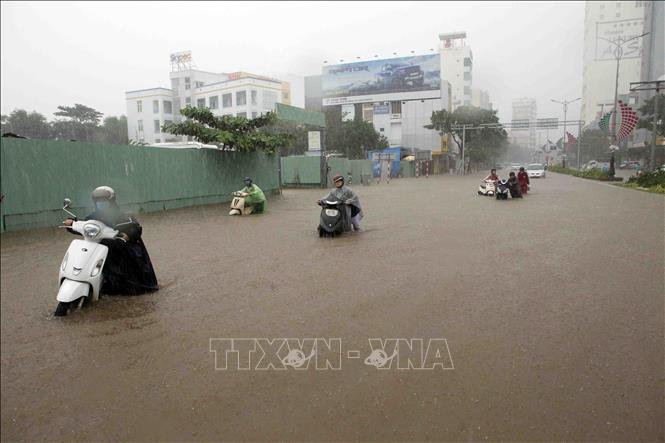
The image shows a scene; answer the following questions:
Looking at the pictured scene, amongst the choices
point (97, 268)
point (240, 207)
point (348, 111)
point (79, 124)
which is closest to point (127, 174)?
point (240, 207)

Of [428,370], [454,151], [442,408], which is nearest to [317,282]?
[428,370]

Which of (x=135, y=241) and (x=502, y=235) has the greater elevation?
(x=135, y=241)

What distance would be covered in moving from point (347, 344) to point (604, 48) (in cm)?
10979

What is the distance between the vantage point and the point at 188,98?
192 ft

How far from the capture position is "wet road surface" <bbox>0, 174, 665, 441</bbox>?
8.91ft

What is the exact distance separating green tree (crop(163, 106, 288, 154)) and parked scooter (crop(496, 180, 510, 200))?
8278 millimetres

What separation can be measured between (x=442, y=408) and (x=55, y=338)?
294 cm

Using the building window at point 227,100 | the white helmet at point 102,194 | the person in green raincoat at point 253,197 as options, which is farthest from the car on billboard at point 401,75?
the white helmet at point 102,194

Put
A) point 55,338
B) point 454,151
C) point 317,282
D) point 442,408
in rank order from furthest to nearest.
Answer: point 454,151, point 317,282, point 55,338, point 442,408

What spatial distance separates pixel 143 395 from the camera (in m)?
3.01

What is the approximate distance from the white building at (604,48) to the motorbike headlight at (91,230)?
334 ft

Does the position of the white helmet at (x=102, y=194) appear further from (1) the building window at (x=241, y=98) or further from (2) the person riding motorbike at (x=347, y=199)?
(1) the building window at (x=241, y=98)

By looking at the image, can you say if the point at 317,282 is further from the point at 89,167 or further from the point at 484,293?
the point at 89,167


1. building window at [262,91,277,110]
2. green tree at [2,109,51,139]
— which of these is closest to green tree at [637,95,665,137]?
building window at [262,91,277,110]
